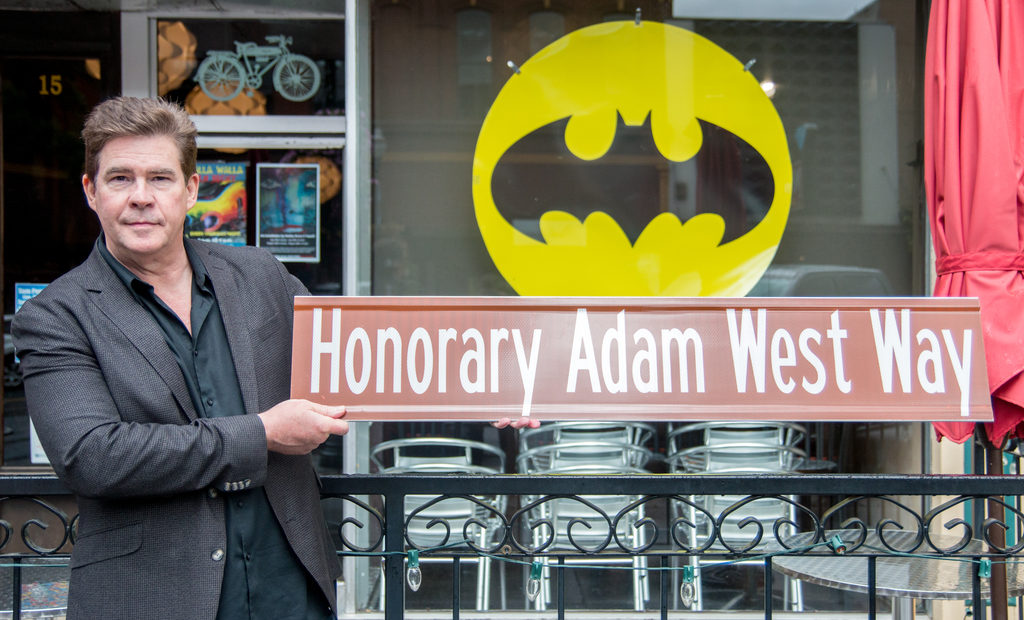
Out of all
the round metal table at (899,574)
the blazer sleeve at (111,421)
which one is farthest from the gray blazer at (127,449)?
the round metal table at (899,574)

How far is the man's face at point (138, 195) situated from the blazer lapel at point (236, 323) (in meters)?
0.13

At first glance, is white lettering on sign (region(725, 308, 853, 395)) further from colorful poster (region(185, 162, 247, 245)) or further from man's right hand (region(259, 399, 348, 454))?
colorful poster (region(185, 162, 247, 245))

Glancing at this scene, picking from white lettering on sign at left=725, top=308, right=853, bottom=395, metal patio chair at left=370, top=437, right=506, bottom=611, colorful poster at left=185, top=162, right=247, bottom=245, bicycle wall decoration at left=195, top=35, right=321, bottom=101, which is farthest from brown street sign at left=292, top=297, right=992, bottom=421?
bicycle wall decoration at left=195, top=35, right=321, bottom=101

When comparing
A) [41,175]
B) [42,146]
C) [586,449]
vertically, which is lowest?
[586,449]

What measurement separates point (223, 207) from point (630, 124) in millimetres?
2364

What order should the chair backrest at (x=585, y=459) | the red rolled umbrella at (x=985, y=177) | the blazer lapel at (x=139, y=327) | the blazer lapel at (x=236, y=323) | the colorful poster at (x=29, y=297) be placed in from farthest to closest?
the colorful poster at (x=29, y=297) → the chair backrest at (x=585, y=459) → the red rolled umbrella at (x=985, y=177) → the blazer lapel at (x=236, y=323) → the blazer lapel at (x=139, y=327)

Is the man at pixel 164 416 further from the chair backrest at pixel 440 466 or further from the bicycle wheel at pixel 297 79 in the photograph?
the bicycle wheel at pixel 297 79

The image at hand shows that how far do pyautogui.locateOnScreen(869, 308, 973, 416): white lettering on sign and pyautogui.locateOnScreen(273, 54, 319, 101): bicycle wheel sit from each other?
11.6 ft

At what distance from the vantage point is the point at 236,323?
63.1 inches

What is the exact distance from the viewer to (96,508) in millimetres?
1445

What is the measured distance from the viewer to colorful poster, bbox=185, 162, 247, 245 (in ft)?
14.5

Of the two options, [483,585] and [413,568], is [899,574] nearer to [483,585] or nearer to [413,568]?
[413,568]

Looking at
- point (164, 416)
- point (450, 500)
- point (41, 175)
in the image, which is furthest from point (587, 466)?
point (41, 175)

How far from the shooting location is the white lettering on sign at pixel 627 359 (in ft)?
6.03
